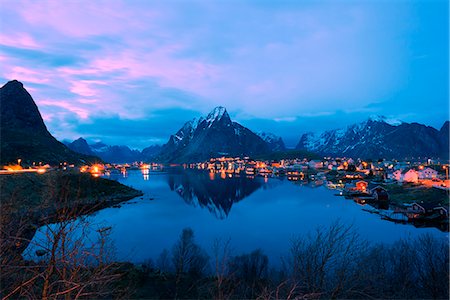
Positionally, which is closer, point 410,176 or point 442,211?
point 442,211

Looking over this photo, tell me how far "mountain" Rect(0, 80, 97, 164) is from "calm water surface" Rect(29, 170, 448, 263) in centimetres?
6593

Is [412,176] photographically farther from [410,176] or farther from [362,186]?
[362,186]

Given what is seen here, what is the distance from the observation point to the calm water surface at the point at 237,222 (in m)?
28.2

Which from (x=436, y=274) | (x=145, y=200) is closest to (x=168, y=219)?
(x=145, y=200)

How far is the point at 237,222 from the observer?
129ft

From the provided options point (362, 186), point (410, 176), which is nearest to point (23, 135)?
point (362, 186)

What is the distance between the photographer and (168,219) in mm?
40531

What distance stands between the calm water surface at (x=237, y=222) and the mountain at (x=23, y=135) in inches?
2596

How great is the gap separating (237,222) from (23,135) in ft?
393

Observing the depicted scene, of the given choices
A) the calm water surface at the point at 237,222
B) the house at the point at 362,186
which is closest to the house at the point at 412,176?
the house at the point at 362,186

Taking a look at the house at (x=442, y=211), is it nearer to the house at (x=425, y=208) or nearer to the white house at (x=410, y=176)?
the house at (x=425, y=208)

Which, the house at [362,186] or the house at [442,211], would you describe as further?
the house at [362,186]

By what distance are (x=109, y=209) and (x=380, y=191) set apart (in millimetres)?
47115

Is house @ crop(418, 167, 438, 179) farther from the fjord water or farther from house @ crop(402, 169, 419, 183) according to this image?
the fjord water
